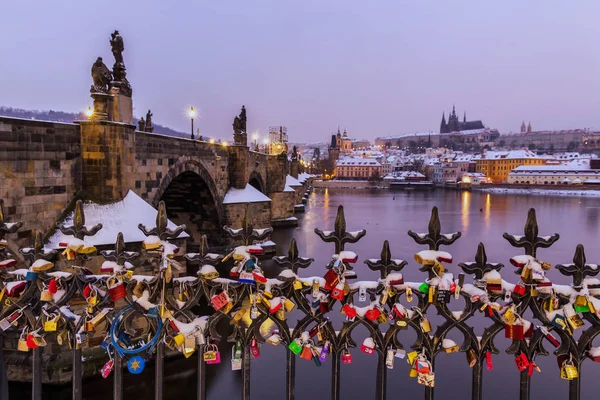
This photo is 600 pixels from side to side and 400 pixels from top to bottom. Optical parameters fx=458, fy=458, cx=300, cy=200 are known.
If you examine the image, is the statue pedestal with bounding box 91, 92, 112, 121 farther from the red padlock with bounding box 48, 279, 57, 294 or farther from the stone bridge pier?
the red padlock with bounding box 48, 279, 57, 294

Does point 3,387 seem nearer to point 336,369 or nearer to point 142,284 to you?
point 142,284

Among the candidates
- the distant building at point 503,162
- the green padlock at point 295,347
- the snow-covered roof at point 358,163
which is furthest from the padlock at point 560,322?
the snow-covered roof at point 358,163

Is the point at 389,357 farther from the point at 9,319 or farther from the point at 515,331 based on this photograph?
the point at 9,319

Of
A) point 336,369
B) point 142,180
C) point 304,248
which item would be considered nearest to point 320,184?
point 304,248

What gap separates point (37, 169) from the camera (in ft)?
31.8

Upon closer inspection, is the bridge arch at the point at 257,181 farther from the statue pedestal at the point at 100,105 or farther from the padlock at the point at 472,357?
the padlock at the point at 472,357

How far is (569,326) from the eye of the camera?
3.06 metres

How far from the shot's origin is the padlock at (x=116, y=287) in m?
3.38

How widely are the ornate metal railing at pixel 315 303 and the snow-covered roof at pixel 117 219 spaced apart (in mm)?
6460

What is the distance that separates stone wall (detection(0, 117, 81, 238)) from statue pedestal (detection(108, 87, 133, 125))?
1.04m

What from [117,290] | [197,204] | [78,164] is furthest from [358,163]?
[117,290]

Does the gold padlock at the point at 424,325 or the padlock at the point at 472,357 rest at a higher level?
the gold padlock at the point at 424,325

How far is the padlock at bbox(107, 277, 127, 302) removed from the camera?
338 cm

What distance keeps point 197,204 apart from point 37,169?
46.5 ft
